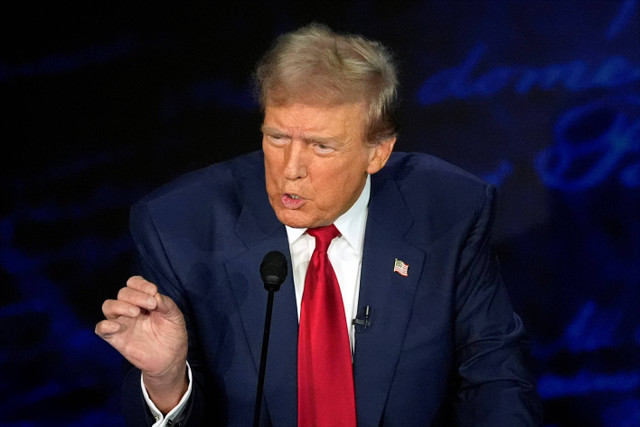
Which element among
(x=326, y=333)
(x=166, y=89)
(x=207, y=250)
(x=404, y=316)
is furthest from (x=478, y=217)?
(x=166, y=89)

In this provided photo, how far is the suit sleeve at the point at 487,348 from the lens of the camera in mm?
2799

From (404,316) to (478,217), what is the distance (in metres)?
0.38

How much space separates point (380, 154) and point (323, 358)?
1.89ft

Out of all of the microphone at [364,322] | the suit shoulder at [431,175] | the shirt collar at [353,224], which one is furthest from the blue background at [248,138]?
the microphone at [364,322]

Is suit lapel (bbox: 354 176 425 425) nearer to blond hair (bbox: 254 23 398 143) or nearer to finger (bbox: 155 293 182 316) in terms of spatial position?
blond hair (bbox: 254 23 398 143)

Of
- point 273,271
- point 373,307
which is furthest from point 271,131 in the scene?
point 373,307

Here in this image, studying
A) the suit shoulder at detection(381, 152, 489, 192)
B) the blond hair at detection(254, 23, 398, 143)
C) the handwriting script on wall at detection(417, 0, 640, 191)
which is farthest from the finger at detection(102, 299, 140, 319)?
the handwriting script on wall at detection(417, 0, 640, 191)

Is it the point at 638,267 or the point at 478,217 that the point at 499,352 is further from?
the point at 638,267

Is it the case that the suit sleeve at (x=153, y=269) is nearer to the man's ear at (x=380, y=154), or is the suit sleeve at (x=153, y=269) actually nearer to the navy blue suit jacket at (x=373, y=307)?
the navy blue suit jacket at (x=373, y=307)

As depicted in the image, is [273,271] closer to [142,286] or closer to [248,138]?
[142,286]

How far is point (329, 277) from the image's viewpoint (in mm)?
2836

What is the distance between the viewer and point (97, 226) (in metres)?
3.51

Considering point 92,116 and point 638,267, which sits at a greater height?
point 92,116

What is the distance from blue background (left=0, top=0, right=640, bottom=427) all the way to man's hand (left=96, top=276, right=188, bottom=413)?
3.42 feet
